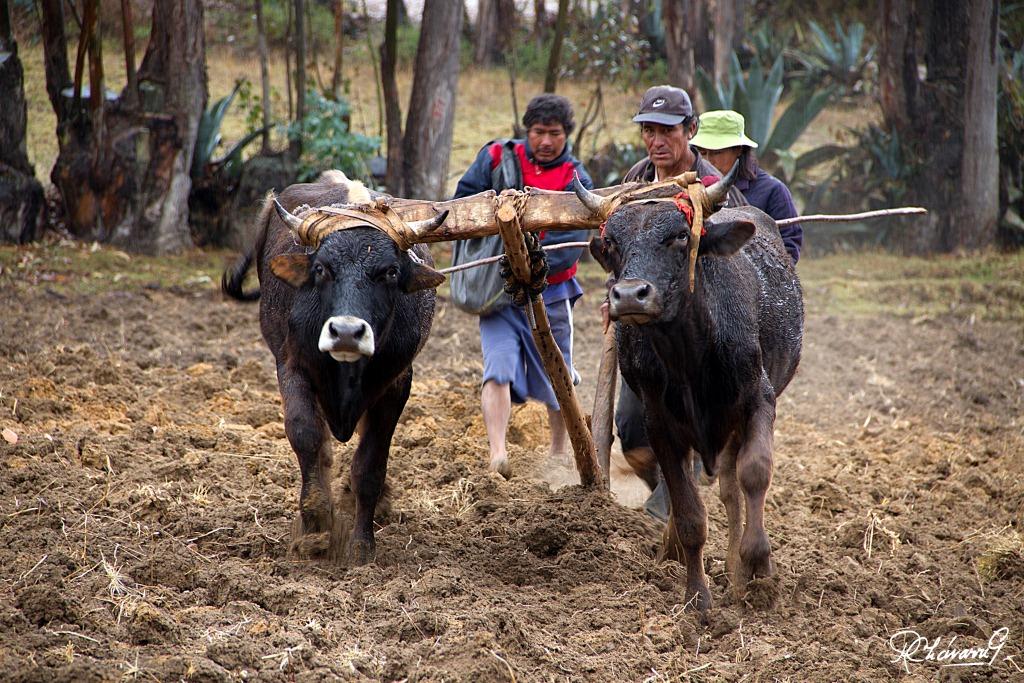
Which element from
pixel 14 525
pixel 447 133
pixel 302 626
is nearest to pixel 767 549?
pixel 302 626

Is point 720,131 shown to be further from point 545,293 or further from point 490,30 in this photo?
point 490,30

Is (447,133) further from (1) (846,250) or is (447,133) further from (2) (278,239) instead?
(2) (278,239)

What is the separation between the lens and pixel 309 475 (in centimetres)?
485

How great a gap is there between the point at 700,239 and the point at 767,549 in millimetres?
1292

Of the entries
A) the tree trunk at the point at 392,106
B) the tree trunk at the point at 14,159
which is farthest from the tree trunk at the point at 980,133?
the tree trunk at the point at 14,159

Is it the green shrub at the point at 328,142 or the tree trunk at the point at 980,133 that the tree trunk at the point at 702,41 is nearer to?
the tree trunk at the point at 980,133

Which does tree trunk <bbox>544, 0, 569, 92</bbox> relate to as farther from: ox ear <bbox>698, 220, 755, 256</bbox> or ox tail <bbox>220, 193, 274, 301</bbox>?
ox ear <bbox>698, 220, 755, 256</bbox>

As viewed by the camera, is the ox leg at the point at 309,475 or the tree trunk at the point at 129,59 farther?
the tree trunk at the point at 129,59

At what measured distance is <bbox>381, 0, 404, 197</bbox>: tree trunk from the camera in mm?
11930

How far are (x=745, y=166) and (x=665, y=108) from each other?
586 millimetres

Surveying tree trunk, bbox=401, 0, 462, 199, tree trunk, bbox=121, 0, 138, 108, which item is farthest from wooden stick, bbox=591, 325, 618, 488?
tree trunk, bbox=121, 0, 138, 108

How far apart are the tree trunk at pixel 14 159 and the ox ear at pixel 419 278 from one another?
7.43 metres

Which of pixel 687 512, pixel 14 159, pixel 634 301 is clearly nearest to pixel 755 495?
pixel 687 512

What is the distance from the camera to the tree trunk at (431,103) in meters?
12.1
